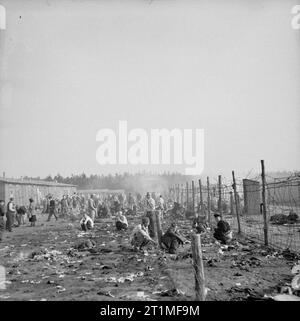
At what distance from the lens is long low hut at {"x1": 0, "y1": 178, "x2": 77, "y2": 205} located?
2038 centimetres

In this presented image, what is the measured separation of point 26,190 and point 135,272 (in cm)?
1958

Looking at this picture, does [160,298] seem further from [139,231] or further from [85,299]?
[139,231]

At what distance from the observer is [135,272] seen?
23.2 ft

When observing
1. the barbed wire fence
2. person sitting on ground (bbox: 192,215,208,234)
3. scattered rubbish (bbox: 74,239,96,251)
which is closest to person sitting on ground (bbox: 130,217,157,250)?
scattered rubbish (bbox: 74,239,96,251)

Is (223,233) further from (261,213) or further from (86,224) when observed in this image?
(86,224)

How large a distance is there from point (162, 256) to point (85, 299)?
318cm

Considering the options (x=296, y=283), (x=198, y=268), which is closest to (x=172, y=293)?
(x=198, y=268)

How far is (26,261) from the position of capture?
Answer: 854 cm

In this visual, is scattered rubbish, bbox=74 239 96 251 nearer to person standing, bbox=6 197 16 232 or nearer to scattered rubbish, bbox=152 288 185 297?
scattered rubbish, bbox=152 288 185 297

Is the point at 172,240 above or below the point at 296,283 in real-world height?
above

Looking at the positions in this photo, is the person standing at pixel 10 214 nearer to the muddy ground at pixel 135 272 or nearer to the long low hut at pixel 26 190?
the muddy ground at pixel 135 272

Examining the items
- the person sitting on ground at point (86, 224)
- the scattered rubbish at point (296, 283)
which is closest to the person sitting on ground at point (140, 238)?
the scattered rubbish at point (296, 283)

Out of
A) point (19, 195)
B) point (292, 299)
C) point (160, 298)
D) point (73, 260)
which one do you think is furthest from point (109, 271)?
point (19, 195)

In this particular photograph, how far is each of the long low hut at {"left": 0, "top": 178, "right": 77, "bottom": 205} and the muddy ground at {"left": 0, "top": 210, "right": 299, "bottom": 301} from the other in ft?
35.4
